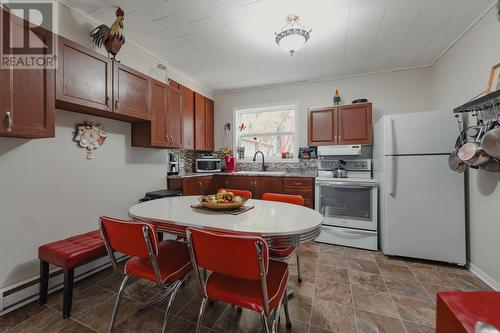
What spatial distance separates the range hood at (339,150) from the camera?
3279mm

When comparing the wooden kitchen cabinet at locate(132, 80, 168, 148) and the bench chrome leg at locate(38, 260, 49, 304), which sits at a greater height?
the wooden kitchen cabinet at locate(132, 80, 168, 148)

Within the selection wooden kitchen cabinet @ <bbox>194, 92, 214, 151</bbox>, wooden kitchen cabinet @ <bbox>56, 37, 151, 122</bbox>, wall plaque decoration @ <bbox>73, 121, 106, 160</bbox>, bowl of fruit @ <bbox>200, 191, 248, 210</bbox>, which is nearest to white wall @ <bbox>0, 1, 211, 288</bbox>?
wall plaque decoration @ <bbox>73, 121, 106, 160</bbox>

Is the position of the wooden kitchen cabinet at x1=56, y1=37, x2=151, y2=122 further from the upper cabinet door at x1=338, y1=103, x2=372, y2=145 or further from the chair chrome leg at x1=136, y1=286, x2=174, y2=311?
the upper cabinet door at x1=338, y1=103, x2=372, y2=145

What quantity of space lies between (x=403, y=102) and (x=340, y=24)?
6.27ft

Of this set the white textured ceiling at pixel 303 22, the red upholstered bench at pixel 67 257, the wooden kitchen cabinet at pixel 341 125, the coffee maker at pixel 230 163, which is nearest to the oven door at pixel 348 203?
the wooden kitchen cabinet at pixel 341 125

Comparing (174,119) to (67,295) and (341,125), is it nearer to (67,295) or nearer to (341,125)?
(67,295)

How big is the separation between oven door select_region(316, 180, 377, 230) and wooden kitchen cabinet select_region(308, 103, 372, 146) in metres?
0.77

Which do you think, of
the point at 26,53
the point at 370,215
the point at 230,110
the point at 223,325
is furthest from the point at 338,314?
the point at 230,110

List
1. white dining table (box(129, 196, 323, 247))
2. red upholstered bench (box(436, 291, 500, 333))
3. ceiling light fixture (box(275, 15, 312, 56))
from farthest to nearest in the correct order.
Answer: ceiling light fixture (box(275, 15, 312, 56)) < white dining table (box(129, 196, 323, 247)) < red upholstered bench (box(436, 291, 500, 333))

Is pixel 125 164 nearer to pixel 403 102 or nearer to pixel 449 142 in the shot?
pixel 449 142

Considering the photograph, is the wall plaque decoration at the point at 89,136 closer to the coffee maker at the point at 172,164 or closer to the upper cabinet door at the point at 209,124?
the coffee maker at the point at 172,164

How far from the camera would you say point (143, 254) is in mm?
1241

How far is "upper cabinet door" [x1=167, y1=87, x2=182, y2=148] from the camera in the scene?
9.63ft

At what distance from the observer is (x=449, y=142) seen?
233 centimetres
